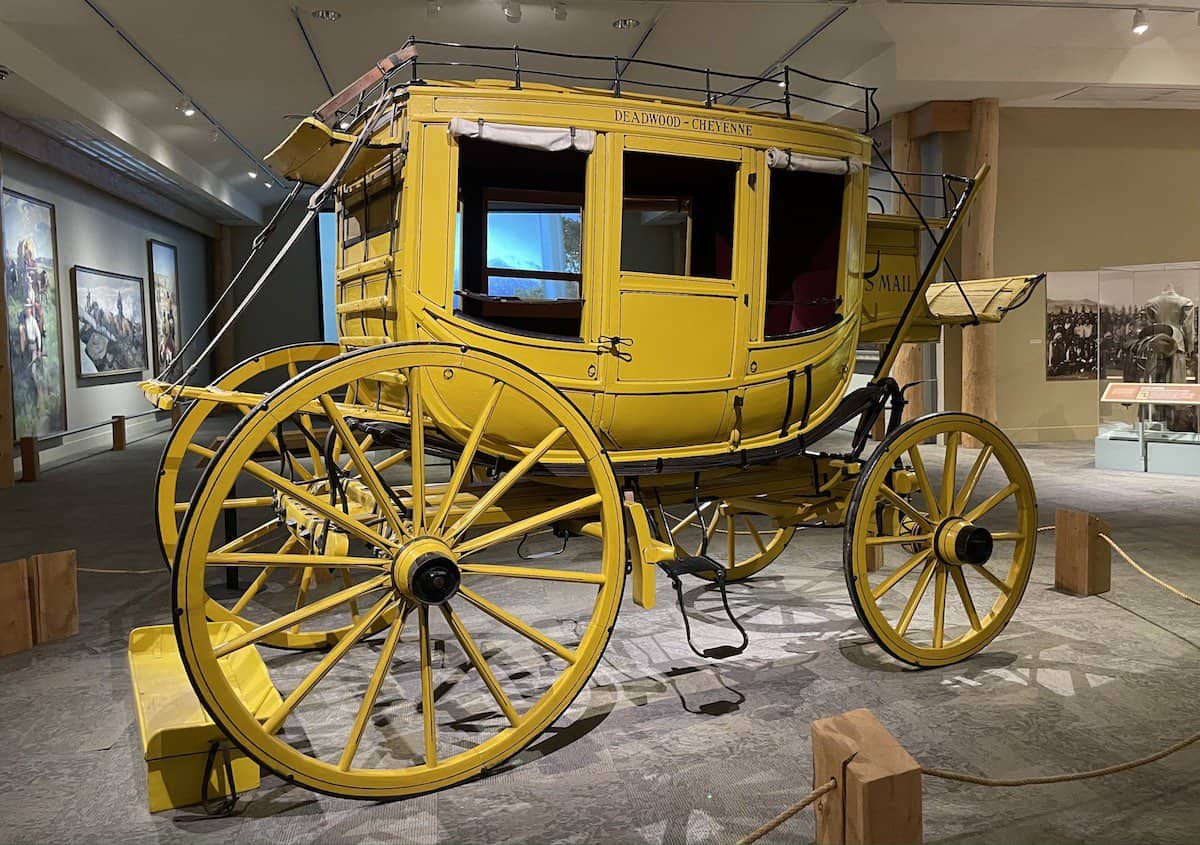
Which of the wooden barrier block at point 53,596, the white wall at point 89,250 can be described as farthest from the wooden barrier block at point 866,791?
the white wall at point 89,250

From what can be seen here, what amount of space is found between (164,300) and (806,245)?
1245 centimetres

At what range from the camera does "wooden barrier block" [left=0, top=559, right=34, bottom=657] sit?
142 inches

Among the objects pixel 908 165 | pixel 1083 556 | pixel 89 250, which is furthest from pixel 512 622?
pixel 89 250

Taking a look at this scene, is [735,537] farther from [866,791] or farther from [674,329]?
[866,791]

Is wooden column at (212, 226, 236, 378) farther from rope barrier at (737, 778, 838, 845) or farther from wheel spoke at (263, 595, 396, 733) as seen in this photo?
rope barrier at (737, 778, 838, 845)

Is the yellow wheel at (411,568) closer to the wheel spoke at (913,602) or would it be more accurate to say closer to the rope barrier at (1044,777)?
the rope barrier at (1044,777)

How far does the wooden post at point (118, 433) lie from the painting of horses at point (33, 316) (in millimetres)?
646

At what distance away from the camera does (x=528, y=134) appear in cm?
276

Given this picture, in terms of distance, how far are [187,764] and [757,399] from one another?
6.85ft

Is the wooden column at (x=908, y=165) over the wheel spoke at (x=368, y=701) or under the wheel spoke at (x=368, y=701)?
over

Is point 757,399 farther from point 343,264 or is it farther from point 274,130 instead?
point 274,130

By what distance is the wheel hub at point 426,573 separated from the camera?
2.37 meters

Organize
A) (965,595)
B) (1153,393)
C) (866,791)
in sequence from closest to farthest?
(866,791), (965,595), (1153,393)

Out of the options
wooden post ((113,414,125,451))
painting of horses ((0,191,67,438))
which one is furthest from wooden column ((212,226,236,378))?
painting of horses ((0,191,67,438))
